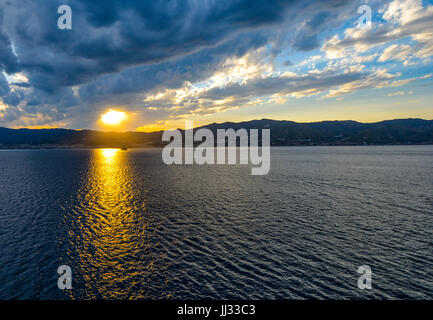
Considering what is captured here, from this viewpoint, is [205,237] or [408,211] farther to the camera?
[408,211]

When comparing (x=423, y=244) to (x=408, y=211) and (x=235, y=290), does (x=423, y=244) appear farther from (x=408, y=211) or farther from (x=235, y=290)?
(x=235, y=290)

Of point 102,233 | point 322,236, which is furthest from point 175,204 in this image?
point 322,236

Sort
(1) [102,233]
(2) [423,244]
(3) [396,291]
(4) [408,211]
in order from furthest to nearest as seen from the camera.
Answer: (4) [408,211] → (1) [102,233] → (2) [423,244] → (3) [396,291]

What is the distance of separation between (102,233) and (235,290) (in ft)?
93.4

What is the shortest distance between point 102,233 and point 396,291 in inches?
1746

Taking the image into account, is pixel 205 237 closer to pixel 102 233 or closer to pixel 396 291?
pixel 102 233

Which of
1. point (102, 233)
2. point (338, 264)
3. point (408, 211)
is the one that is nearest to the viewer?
point (338, 264)
